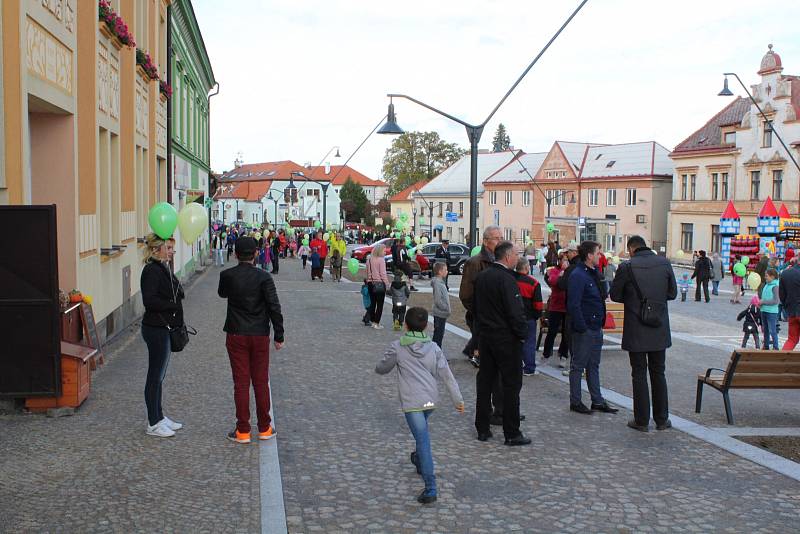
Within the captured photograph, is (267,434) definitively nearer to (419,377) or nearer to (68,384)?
(419,377)

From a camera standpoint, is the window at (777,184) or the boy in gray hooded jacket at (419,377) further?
the window at (777,184)

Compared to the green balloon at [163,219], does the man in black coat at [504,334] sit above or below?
below

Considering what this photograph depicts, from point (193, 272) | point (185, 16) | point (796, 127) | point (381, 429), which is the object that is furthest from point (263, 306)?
point (796, 127)

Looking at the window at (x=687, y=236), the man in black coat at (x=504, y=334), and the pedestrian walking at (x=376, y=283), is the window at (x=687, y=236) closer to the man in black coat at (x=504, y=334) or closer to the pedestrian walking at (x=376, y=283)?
the pedestrian walking at (x=376, y=283)

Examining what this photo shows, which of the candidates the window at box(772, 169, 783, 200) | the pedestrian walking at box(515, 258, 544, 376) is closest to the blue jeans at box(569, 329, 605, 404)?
the pedestrian walking at box(515, 258, 544, 376)

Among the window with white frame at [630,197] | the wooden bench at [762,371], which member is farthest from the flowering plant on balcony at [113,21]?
the window with white frame at [630,197]

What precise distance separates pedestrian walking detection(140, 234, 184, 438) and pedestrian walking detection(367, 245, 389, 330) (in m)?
8.86

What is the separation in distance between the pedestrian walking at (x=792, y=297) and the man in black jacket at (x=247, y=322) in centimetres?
872

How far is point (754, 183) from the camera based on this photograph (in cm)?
5319

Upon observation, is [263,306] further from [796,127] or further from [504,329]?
[796,127]

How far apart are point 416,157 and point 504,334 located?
92.3 meters

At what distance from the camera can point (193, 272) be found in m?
33.8

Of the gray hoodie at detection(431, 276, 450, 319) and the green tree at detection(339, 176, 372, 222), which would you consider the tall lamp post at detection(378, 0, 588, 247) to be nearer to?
the gray hoodie at detection(431, 276, 450, 319)

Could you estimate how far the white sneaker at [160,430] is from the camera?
748cm
